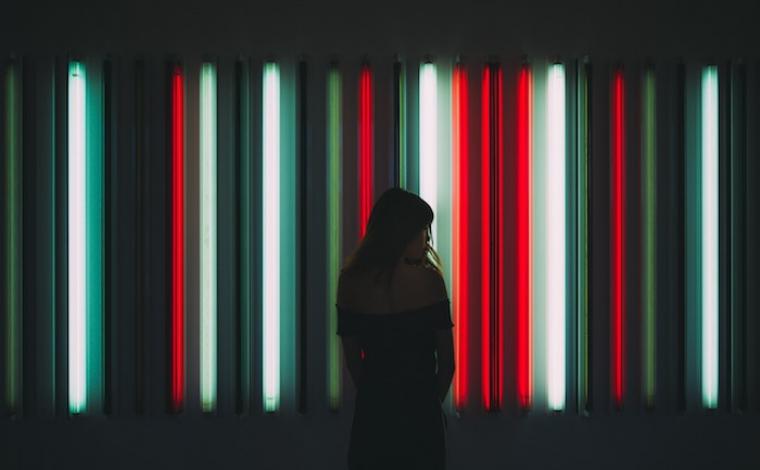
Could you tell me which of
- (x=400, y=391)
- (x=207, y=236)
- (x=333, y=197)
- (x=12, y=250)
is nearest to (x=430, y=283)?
(x=400, y=391)

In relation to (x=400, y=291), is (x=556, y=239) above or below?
above

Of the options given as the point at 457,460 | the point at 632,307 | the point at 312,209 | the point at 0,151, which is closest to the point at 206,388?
the point at 312,209

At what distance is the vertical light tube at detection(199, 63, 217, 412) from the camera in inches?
151

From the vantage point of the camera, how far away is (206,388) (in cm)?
383

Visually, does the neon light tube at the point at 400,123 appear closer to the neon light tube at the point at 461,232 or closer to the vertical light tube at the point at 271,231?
the neon light tube at the point at 461,232

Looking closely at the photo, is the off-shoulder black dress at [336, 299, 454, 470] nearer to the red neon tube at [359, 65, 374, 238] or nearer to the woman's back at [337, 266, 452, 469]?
the woman's back at [337, 266, 452, 469]

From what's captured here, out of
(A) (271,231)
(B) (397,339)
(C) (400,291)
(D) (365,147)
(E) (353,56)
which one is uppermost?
(E) (353,56)

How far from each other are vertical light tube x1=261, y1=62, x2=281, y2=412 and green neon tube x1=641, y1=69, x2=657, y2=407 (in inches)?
78.4

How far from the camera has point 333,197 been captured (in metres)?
3.86

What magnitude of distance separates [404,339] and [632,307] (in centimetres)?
191

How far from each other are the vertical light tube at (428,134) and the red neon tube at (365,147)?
274 mm

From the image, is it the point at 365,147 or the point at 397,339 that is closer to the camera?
the point at 397,339

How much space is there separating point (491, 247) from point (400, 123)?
0.82 m

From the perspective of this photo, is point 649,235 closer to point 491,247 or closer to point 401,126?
point 491,247
